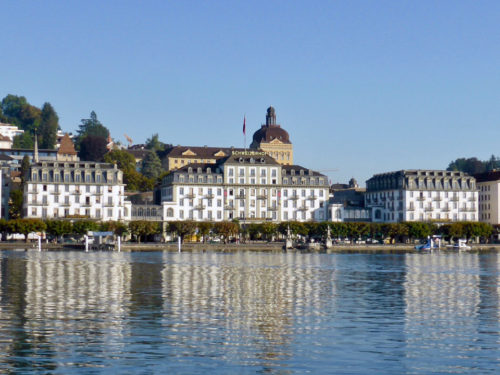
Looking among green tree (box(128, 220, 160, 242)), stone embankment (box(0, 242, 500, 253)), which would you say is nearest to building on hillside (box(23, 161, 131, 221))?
green tree (box(128, 220, 160, 242))

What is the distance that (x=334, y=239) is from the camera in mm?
171000

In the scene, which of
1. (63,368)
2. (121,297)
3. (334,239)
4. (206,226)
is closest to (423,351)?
(63,368)

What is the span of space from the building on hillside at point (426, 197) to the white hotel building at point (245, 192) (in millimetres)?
15528

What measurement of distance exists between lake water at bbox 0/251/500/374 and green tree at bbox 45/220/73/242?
81.2m

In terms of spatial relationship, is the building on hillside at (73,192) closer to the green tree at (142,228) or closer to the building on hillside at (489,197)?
the green tree at (142,228)

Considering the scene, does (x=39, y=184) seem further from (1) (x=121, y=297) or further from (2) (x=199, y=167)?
(1) (x=121, y=297)

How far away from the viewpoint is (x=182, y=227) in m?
156

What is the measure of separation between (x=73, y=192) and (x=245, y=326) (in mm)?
126519

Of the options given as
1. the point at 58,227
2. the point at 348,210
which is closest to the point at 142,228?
the point at 58,227

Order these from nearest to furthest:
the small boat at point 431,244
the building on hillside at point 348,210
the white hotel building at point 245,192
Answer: the small boat at point 431,244 → the white hotel building at point 245,192 → the building on hillside at point 348,210

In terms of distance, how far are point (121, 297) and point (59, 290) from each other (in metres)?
6.85

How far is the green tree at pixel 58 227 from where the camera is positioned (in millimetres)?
149250

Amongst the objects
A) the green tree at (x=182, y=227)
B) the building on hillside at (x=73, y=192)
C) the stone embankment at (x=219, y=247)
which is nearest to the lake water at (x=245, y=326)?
the stone embankment at (x=219, y=247)

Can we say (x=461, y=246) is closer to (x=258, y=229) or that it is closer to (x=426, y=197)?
(x=426, y=197)
